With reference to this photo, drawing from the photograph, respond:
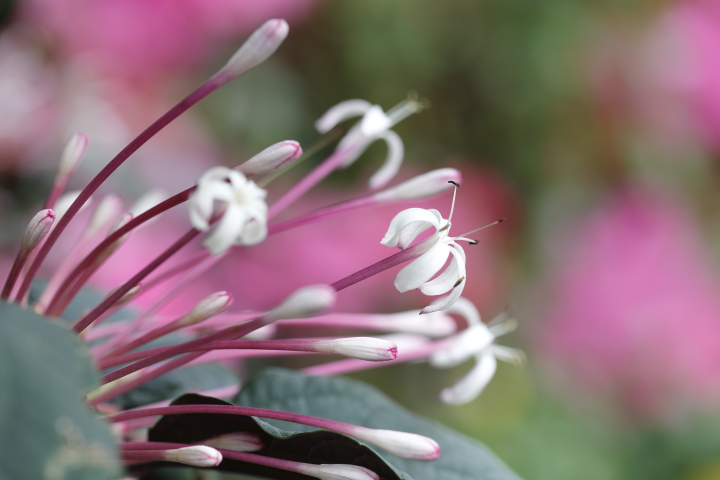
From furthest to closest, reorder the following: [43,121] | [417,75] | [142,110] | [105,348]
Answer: [417,75] → [142,110] → [43,121] → [105,348]

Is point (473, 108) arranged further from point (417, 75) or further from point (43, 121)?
point (43, 121)

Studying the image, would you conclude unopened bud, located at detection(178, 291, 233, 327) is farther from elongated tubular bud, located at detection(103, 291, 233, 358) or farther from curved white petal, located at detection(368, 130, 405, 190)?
curved white petal, located at detection(368, 130, 405, 190)

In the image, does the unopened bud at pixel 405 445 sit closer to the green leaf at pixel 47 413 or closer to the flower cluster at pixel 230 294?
the flower cluster at pixel 230 294

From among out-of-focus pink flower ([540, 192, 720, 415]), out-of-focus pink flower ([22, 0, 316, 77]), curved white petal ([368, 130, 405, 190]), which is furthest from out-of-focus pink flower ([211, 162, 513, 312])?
curved white petal ([368, 130, 405, 190])

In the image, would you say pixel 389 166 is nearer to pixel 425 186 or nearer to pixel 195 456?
pixel 425 186

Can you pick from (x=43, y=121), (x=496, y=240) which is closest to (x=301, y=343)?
(x=43, y=121)

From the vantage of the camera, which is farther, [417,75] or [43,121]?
[417,75]

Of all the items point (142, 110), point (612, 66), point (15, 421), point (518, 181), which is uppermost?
point (612, 66)
